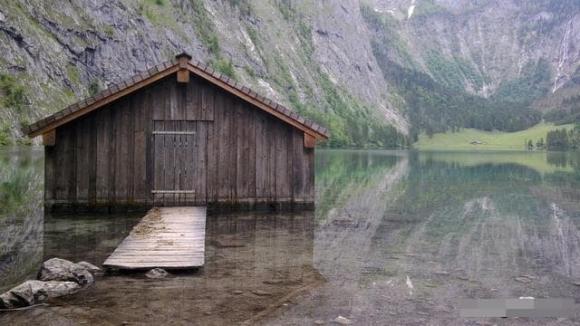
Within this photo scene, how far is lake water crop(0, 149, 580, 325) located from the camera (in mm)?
9688

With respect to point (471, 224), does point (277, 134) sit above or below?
above

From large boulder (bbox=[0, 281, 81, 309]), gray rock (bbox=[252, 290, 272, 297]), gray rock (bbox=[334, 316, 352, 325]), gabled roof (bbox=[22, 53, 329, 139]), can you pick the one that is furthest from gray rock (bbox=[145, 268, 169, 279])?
gabled roof (bbox=[22, 53, 329, 139])

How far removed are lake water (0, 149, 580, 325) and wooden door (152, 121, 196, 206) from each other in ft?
5.70

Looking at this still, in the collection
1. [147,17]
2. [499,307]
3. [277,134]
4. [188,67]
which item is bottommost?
[499,307]

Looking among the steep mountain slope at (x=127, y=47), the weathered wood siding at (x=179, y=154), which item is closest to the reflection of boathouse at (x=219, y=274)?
the weathered wood siding at (x=179, y=154)

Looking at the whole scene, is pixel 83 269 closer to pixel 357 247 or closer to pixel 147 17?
pixel 357 247

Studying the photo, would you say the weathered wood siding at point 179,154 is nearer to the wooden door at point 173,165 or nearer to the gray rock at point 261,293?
the wooden door at point 173,165

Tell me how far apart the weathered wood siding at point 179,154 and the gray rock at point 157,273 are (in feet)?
30.3

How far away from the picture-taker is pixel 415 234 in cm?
1897

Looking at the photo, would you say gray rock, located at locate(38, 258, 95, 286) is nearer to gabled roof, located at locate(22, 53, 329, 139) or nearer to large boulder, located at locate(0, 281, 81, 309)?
large boulder, located at locate(0, 281, 81, 309)

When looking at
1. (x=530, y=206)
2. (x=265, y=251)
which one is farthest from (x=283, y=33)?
(x=265, y=251)

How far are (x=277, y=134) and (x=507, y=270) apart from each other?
1006 centimetres

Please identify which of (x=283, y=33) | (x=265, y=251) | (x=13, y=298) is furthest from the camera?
(x=283, y=33)

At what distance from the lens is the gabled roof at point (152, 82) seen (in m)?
19.9
